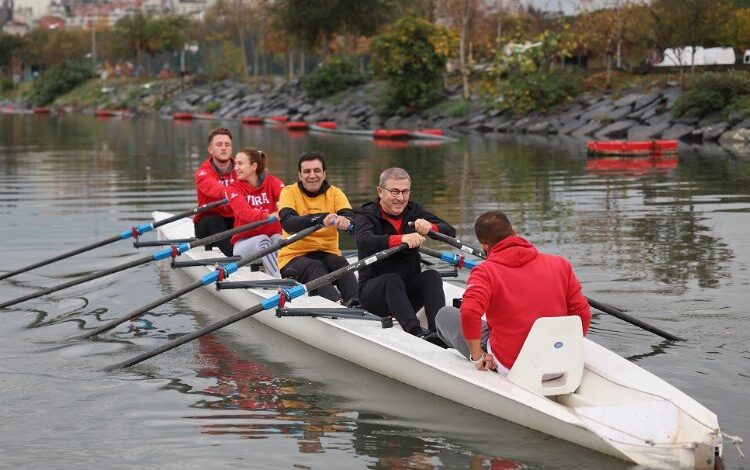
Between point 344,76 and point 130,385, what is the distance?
50409 millimetres

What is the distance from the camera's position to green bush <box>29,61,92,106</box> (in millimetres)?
88375

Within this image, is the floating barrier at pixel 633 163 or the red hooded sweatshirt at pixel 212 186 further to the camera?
the floating barrier at pixel 633 163

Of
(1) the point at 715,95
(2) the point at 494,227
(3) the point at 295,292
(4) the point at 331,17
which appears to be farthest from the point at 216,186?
(4) the point at 331,17

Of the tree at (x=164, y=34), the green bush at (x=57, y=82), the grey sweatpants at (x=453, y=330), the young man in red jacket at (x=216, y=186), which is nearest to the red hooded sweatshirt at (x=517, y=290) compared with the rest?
A: the grey sweatpants at (x=453, y=330)

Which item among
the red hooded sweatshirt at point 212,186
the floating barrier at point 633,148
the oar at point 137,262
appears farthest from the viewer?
the floating barrier at point 633,148

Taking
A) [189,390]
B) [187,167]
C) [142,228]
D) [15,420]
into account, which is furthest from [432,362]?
[187,167]

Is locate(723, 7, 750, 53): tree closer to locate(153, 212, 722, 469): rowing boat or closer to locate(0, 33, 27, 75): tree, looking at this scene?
locate(153, 212, 722, 469): rowing boat

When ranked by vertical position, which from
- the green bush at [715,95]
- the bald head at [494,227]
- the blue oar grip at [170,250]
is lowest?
the blue oar grip at [170,250]

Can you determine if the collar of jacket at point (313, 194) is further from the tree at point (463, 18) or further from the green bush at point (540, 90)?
the tree at point (463, 18)

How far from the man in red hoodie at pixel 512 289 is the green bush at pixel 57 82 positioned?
85.1m

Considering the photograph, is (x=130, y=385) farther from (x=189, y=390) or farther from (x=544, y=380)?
(x=544, y=380)

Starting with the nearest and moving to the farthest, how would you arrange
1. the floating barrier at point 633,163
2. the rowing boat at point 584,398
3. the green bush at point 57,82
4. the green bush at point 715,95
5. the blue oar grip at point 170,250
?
the rowing boat at point 584,398
the blue oar grip at point 170,250
the floating barrier at point 633,163
the green bush at point 715,95
the green bush at point 57,82

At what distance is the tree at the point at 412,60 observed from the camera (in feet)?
156

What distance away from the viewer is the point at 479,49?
190 ft
